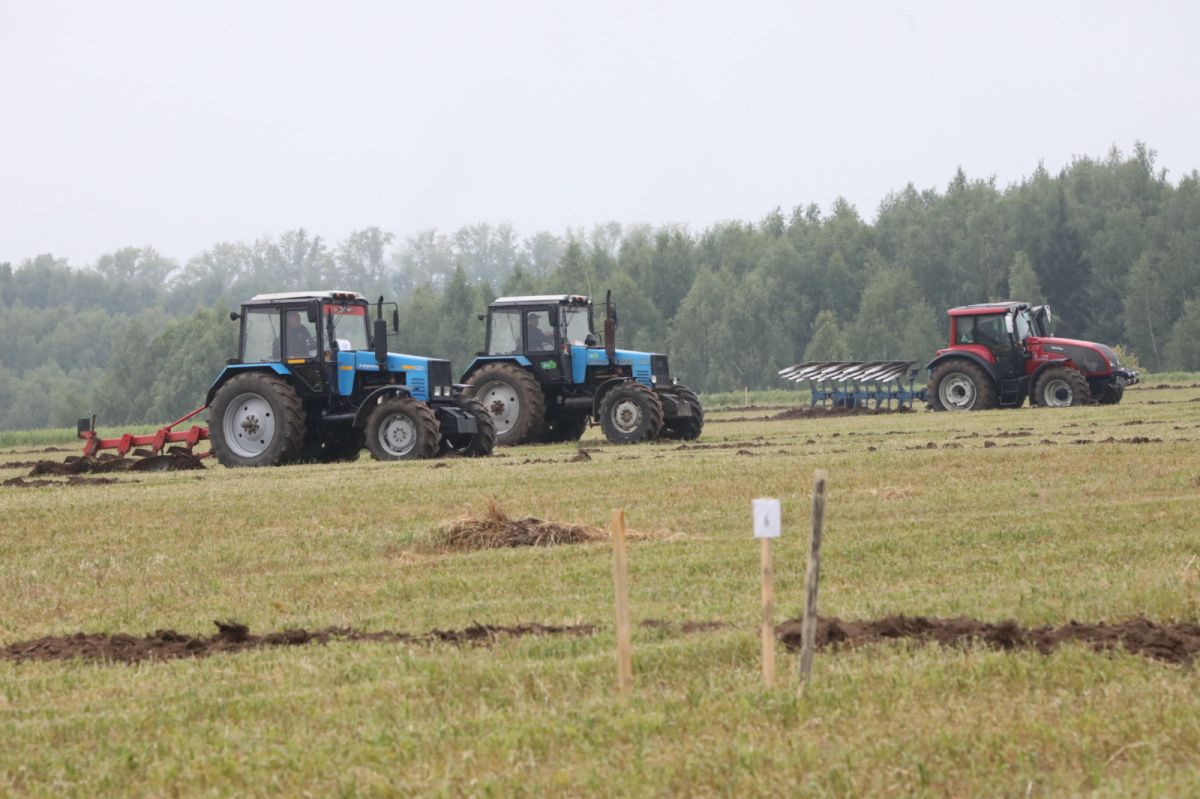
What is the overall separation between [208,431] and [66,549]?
10964 millimetres

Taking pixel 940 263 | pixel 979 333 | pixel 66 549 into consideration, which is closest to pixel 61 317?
pixel 940 263

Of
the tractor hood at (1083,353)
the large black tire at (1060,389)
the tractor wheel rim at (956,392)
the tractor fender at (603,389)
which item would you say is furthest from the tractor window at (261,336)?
the tractor hood at (1083,353)

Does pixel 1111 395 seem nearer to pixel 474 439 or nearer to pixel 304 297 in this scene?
pixel 474 439

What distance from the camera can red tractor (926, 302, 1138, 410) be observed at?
36594mm

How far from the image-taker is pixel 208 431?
25.3 m

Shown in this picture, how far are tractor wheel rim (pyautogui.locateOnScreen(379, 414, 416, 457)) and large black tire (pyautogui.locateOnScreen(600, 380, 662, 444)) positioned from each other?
4359 mm

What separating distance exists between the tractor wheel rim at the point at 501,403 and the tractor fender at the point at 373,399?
4.10 metres

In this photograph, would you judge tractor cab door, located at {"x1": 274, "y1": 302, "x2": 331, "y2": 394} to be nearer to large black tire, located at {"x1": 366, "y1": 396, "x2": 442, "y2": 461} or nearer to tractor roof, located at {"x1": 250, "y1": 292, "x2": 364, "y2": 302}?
tractor roof, located at {"x1": 250, "y1": 292, "x2": 364, "y2": 302}

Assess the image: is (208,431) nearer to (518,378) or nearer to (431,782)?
(518,378)

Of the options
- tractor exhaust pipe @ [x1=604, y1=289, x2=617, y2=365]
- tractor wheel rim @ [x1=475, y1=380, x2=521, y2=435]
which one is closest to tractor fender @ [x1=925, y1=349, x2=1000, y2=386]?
tractor exhaust pipe @ [x1=604, y1=289, x2=617, y2=365]

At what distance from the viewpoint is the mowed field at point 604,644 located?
6191mm

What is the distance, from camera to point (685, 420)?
28.8m

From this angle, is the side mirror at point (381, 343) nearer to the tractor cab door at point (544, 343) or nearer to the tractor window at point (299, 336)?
the tractor window at point (299, 336)

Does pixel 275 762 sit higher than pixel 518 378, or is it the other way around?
pixel 518 378
